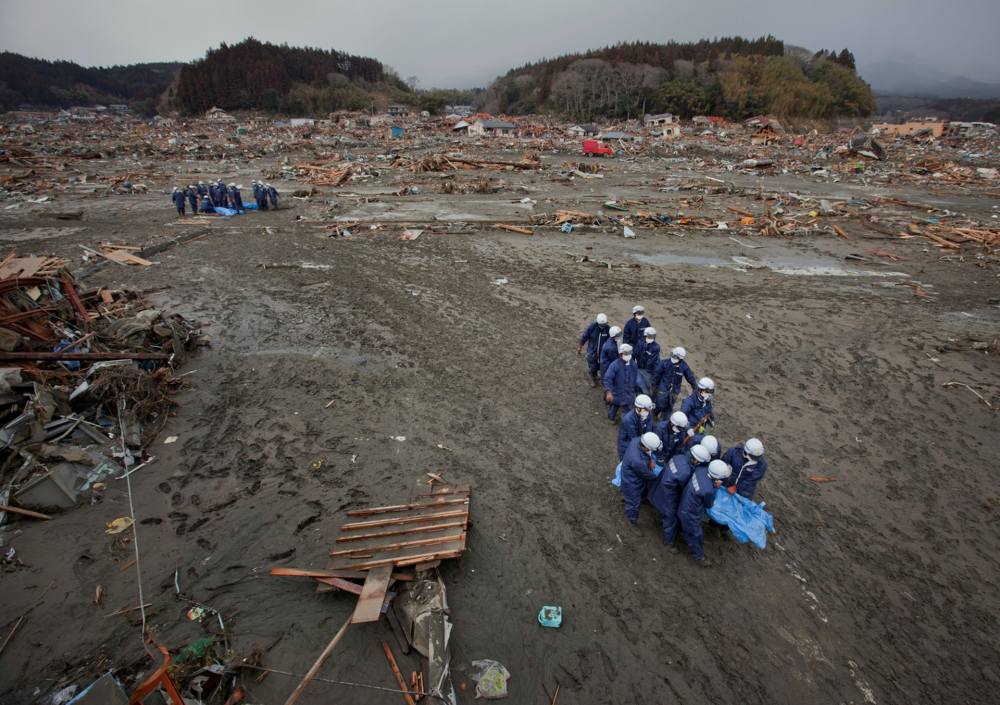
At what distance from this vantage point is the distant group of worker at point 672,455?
15.3ft

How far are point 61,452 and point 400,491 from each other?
4068mm

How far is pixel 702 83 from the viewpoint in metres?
70.3

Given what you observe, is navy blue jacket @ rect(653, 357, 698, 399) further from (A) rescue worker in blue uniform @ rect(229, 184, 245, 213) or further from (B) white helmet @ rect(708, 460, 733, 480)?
(A) rescue worker in blue uniform @ rect(229, 184, 245, 213)

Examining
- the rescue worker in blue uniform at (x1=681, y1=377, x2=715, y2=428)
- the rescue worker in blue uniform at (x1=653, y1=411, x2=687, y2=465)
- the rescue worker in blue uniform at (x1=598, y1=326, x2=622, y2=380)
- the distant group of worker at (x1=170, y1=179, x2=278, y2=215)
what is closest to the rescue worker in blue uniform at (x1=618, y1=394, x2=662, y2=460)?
the rescue worker in blue uniform at (x1=653, y1=411, x2=687, y2=465)

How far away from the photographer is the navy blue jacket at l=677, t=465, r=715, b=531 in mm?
4543

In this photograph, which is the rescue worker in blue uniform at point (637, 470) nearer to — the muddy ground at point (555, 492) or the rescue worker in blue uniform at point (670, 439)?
the muddy ground at point (555, 492)

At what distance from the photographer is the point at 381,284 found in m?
11.7

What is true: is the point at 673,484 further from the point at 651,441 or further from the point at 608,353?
the point at 608,353

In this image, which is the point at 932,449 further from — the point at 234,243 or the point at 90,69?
the point at 90,69

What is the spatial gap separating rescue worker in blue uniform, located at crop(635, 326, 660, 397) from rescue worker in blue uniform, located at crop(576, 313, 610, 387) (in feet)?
2.05

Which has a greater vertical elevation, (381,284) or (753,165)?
(753,165)

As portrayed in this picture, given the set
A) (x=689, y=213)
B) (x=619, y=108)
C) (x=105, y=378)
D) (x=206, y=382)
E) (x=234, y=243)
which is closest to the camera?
(x=105, y=378)

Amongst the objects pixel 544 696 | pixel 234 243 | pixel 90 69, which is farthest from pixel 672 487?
pixel 90 69

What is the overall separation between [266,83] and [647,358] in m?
102
